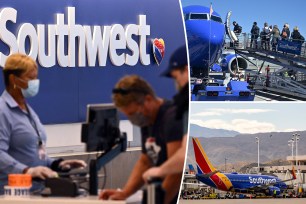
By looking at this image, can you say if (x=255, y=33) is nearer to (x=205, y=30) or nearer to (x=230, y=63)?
(x=205, y=30)

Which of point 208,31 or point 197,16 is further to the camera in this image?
point 208,31

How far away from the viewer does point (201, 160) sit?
487 inches

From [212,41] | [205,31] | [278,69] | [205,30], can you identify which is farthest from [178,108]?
[278,69]

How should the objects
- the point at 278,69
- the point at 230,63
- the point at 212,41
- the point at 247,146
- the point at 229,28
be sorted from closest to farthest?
the point at 247,146, the point at 212,41, the point at 229,28, the point at 278,69, the point at 230,63

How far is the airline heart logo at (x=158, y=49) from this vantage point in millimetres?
5457

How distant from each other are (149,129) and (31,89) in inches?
25.0

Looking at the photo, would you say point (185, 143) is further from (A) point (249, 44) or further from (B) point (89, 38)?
(A) point (249, 44)

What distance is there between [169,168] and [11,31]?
1013 millimetres

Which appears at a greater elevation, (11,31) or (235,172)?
(11,31)

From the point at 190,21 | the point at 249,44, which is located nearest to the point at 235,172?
the point at 190,21

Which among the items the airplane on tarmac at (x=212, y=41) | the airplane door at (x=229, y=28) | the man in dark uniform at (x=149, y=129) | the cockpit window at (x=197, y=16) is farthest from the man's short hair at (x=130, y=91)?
the airplane door at (x=229, y=28)

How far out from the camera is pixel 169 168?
5.16m

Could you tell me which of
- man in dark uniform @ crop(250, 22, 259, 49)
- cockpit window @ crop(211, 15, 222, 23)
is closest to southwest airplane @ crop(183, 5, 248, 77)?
cockpit window @ crop(211, 15, 222, 23)

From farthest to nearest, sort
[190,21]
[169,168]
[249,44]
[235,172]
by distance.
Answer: [249,44] < [190,21] < [235,172] < [169,168]
